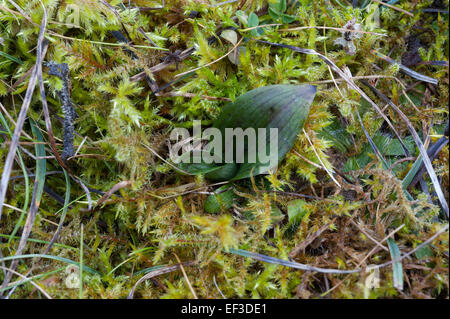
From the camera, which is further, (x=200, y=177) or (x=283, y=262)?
(x=200, y=177)

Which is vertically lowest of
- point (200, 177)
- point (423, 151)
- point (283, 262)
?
point (283, 262)

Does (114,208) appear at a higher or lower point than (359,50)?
lower

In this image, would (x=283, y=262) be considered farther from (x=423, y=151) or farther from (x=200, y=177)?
(x=423, y=151)

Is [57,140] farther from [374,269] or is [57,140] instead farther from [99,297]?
[374,269]
